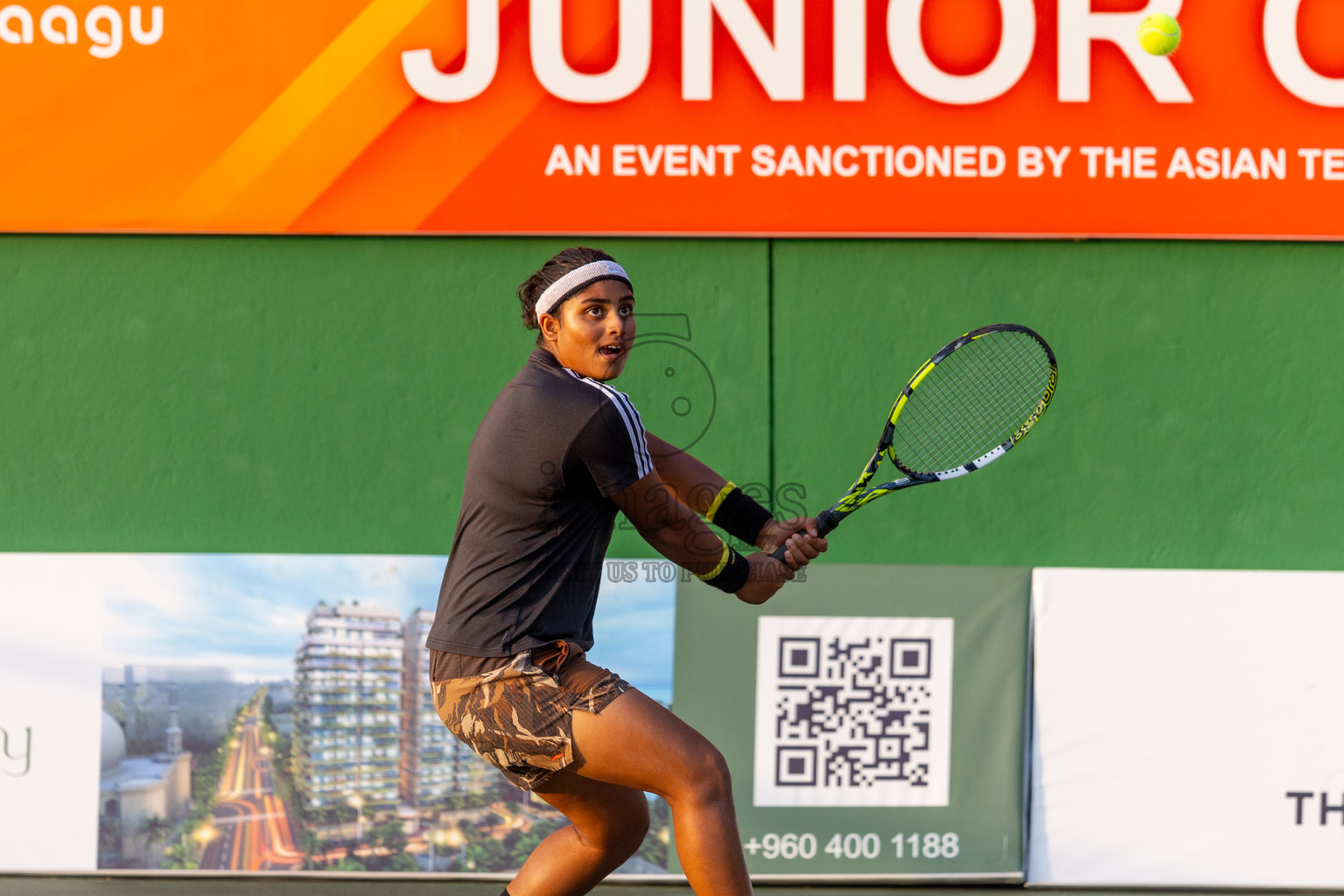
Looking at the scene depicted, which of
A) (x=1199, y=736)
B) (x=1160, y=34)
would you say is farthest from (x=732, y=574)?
(x=1160, y=34)

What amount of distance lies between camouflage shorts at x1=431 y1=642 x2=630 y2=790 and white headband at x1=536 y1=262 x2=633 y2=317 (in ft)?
2.50

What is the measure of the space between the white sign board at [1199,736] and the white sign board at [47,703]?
3.17 metres

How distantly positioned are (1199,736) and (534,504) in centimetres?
271

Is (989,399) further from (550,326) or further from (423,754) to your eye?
(423,754)

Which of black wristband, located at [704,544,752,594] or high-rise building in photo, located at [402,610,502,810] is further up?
black wristband, located at [704,544,752,594]

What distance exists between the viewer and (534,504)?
2666 mm

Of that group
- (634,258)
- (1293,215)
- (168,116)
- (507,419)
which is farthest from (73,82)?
(1293,215)

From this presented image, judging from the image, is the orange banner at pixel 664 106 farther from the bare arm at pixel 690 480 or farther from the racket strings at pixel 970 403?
the bare arm at pixel 690 480

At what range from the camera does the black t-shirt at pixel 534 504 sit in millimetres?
2648

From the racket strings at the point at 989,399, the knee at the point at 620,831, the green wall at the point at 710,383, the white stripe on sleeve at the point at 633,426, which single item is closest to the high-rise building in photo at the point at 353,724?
the green wall at the point at 710,383

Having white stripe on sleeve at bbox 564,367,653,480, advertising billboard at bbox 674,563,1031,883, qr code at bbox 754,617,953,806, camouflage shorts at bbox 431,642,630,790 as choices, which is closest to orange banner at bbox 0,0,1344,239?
advertising billboard at bbox 674,563,1031,883

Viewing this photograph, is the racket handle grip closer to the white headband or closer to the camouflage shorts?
the camouflage shorts

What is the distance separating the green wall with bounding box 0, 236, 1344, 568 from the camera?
4457 mm

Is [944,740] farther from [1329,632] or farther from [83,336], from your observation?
[83,336]
